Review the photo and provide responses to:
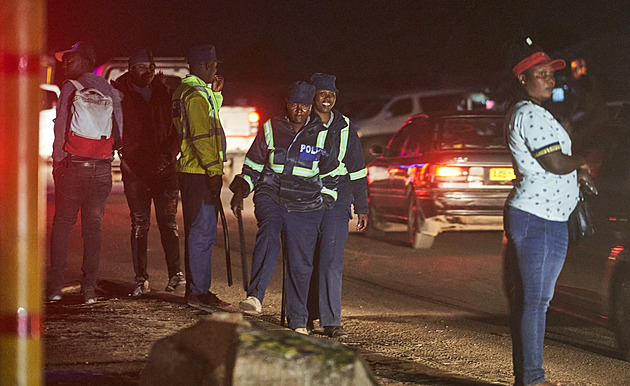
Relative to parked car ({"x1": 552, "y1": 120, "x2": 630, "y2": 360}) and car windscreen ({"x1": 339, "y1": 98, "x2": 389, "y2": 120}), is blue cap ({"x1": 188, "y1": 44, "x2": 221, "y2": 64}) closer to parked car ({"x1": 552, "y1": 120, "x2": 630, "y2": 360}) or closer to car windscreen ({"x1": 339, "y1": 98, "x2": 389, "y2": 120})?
parked car ({"x1": 552, "y1": 120, "x2": 630, "y2": 360})

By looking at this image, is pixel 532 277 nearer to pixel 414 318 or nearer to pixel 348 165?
pixel 348 165

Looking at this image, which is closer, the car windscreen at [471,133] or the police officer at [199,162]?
the police officer at [199,162]

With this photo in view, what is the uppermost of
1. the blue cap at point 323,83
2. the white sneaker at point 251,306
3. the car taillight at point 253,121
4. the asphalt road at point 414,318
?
the blue cap at point 323,83

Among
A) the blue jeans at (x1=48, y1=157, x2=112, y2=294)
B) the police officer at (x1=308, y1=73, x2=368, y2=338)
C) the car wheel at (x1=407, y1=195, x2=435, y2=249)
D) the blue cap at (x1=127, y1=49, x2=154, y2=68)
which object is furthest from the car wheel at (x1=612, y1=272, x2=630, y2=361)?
the car wheel at (x1=407, y1=195, x2=435, y2=249)

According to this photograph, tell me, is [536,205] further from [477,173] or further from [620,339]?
[477,173]

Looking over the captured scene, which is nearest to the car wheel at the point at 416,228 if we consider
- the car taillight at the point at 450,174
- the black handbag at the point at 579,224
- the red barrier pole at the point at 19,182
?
the car taillight at the point at 450,174

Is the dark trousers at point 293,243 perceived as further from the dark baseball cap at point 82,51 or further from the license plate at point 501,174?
the license plate at point 501,174

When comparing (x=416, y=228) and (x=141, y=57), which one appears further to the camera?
(x=416, y=228)

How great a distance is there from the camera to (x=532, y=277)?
555cm

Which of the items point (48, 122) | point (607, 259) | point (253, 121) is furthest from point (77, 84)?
Result: point (253, 121)

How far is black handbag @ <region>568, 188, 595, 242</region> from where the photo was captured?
5.70m

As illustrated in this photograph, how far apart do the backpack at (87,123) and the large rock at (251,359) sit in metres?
3.70

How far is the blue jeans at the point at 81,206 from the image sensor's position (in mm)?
7965

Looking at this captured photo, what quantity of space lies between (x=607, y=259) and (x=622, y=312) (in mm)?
437
